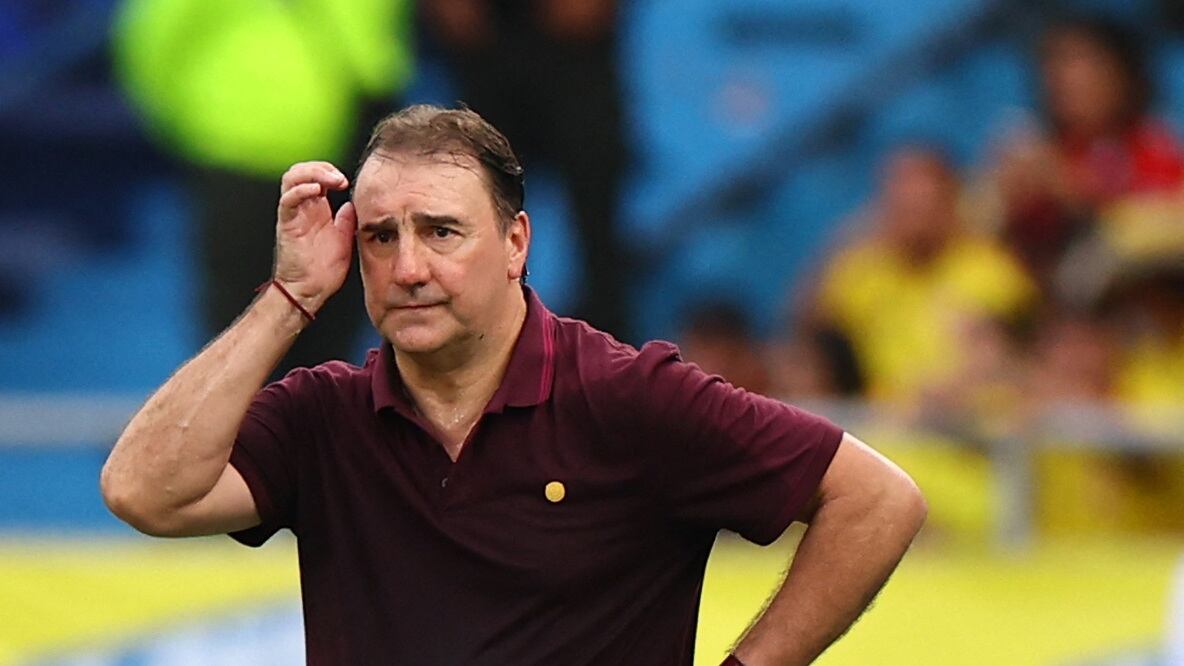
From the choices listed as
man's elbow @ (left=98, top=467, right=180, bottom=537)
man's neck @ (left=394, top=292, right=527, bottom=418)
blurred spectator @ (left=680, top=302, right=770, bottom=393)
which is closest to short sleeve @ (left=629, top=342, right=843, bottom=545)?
man's neck @ (left=394, top=292, right=527, bottom=418)

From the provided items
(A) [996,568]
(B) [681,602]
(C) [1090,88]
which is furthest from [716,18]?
(B) [681,602]

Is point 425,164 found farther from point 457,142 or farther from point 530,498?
point 530,498

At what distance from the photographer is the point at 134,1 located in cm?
957

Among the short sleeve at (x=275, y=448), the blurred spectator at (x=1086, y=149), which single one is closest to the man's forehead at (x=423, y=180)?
the short sleeve at (x=275, y=448)

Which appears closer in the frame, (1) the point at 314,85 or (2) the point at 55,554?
(2) the point at 55,554

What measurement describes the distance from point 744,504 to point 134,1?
602 cm

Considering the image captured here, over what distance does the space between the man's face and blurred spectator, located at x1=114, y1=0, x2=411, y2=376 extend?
4.45m

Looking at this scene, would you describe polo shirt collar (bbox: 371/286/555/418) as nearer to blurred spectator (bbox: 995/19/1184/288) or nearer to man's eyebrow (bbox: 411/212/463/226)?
man's eyebrow (bbox: 411/212/463/226)

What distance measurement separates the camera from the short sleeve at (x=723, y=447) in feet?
13.2

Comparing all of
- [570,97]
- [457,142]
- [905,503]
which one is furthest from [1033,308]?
[457,142]

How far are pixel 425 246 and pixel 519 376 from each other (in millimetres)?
278

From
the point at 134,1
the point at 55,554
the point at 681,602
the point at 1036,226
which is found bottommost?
the point at 681,602

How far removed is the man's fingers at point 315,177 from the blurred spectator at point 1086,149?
211 inches

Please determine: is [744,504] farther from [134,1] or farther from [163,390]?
[134,1]
